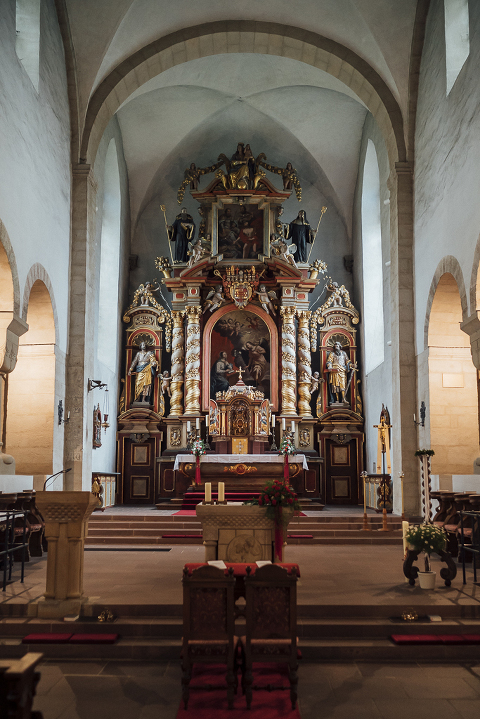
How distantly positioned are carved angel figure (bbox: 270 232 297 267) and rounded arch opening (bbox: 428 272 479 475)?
5575 mm

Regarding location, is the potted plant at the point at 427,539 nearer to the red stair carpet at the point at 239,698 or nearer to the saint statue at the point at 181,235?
the red stair carpet at the point at 239,698

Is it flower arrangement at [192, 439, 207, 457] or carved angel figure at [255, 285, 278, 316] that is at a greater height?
carved angel figure at [255, 285, 278, 316]

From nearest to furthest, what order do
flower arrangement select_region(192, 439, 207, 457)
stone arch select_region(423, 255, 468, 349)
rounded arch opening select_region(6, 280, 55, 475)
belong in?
stone arch select_region(423, 255, 468, 349) → rounded arch opening select_region(6, 280, 55, 475) → flower arrangement select_region(192, 439, 207, 457)

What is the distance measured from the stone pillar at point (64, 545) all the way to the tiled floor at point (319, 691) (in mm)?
999

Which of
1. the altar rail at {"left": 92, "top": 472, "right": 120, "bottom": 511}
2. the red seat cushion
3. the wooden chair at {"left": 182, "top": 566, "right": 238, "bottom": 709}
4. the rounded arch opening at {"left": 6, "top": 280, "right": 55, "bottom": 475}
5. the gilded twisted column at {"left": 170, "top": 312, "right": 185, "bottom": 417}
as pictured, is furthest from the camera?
the gilded twisted column at {"left": 170, "top": 312, "right": 185, "bottom": 417}

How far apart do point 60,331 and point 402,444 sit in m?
6.63

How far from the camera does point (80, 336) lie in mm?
13172

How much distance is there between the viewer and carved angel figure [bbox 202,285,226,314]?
1686cm

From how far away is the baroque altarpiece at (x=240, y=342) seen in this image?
54.3 ft

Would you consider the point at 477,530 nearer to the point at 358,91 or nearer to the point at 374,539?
the point at 374,539

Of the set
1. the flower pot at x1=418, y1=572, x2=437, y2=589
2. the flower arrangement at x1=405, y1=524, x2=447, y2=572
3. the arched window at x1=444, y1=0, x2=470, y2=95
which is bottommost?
the flower pot at x1=418, y1=572, x2=437, y2=589

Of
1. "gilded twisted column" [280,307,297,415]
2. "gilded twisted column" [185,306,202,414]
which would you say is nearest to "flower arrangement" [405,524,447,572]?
"gilded twisted column" [280,307,297,415]

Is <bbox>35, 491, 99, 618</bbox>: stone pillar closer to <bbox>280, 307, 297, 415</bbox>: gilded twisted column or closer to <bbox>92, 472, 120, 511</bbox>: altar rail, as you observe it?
<bbox>92, 472, 120, 511</bbox>: altar rail

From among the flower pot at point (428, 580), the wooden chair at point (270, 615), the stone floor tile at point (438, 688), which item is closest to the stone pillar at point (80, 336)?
the flower pot at point (428, 580)
